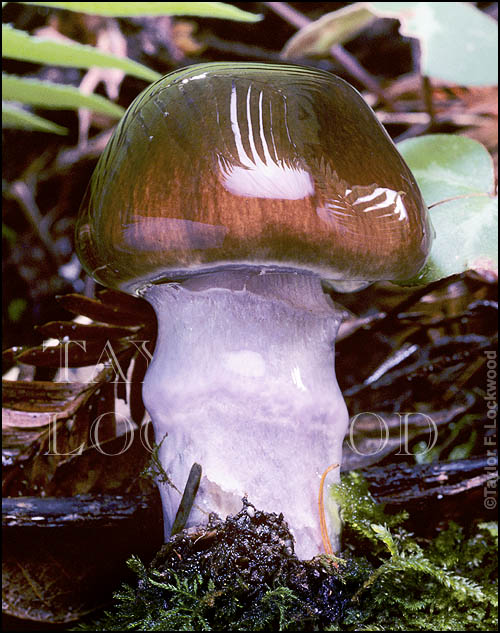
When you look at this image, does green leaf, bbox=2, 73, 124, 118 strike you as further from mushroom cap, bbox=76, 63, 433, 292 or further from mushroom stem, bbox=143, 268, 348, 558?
mushroom stem, bbox=143, 268, 348, 558

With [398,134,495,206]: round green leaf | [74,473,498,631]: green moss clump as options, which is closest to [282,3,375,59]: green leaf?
[398,134,495,206]: round green leaf

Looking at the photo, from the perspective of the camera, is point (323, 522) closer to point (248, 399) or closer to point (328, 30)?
point (248, 399)

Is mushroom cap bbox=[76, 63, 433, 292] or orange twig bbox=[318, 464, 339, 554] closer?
mushroom cap bbox=[76, 63, 433, 292]

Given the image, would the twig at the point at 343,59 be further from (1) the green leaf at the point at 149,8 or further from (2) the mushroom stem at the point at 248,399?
(2) the mushroom stem at the point at 248,399

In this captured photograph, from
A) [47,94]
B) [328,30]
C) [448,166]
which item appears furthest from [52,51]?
[448,166]

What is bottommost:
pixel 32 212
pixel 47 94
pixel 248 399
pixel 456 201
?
pixel 248 399

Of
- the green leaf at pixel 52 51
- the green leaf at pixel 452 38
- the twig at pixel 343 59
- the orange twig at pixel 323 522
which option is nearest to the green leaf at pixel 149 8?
the green leaf at pixel 52 51
